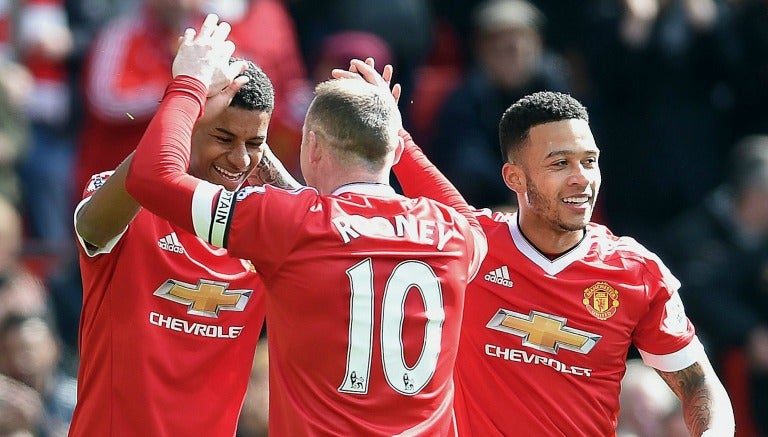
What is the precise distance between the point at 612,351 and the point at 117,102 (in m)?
5.11

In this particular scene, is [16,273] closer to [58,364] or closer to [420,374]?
[58,364]

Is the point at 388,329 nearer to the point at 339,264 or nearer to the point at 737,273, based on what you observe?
the point at 339,264

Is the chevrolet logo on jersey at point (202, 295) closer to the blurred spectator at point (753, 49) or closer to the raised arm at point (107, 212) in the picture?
the raised arm at point (107, 212)

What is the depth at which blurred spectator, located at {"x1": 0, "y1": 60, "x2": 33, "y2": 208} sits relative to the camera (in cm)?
1044

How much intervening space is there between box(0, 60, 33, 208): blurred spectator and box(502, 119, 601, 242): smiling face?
205 inches

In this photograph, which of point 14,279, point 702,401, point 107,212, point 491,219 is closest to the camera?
point 107,212

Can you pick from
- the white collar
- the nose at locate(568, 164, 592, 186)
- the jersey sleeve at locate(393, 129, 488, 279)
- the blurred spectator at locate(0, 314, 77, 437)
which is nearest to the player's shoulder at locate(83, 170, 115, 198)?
the white collar

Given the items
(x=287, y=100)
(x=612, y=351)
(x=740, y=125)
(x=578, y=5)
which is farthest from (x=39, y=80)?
(x=612, y=351)

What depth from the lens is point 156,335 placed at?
5.71 metres

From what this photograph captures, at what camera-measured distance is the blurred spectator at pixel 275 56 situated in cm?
1045

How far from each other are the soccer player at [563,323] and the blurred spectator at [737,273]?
3891 millimetres

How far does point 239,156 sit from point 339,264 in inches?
32.0

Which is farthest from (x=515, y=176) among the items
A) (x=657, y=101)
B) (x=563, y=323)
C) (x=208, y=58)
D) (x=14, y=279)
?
(x=657, y=101)

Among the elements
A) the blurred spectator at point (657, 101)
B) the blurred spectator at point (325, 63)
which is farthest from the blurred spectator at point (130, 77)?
the blurred spectator at point (657, 101)
